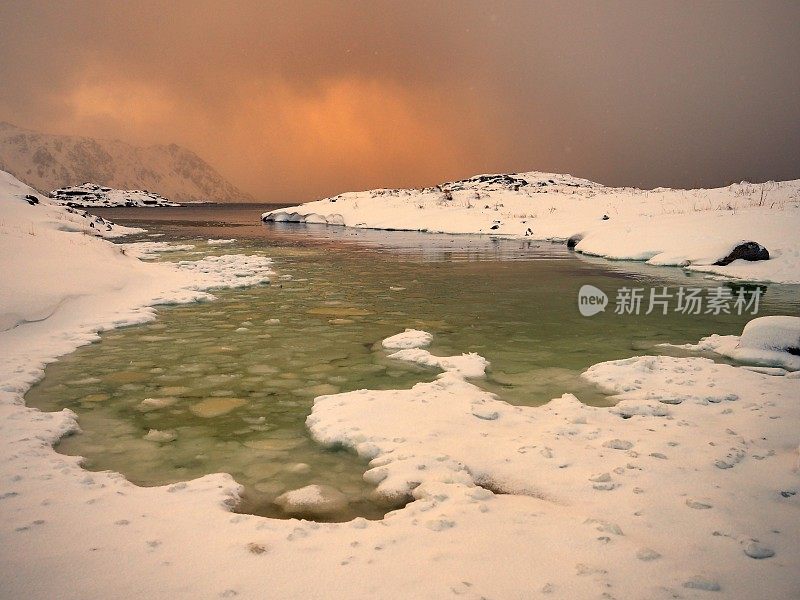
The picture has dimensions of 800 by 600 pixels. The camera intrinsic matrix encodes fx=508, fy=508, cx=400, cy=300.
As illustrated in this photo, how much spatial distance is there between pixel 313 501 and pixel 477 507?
1.07 meters

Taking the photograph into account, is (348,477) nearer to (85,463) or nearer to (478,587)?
(478,587)

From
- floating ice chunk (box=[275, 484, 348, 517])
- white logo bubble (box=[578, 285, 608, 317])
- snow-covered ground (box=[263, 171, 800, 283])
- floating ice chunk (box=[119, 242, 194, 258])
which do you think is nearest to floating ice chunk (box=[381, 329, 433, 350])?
white logo bubble (box=[578, 285, 608, 317])

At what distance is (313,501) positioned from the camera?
3.34m

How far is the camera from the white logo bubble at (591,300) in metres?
9.58

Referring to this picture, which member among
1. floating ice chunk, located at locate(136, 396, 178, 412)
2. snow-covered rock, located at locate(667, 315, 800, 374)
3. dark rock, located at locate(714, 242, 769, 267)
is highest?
dark rock, located at locate(714, 242, 769, 267)

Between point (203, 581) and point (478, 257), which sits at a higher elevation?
point (478, 257)

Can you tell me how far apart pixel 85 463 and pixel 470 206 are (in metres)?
37.1

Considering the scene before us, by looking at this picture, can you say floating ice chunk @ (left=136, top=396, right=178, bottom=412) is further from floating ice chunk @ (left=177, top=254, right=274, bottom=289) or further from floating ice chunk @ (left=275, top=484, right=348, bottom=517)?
floating ice chunk @ (left=177, top=254, right=274, bottom=289)

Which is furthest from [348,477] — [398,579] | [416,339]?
[416,339]

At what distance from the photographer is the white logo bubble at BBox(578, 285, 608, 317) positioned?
9.58 metres

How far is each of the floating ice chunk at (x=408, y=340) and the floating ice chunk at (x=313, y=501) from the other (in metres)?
3.57

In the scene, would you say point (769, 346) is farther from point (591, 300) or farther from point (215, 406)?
point (215, 406)

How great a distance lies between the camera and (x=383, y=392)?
17.0 feet

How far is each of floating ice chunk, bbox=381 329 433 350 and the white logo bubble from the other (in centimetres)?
344
